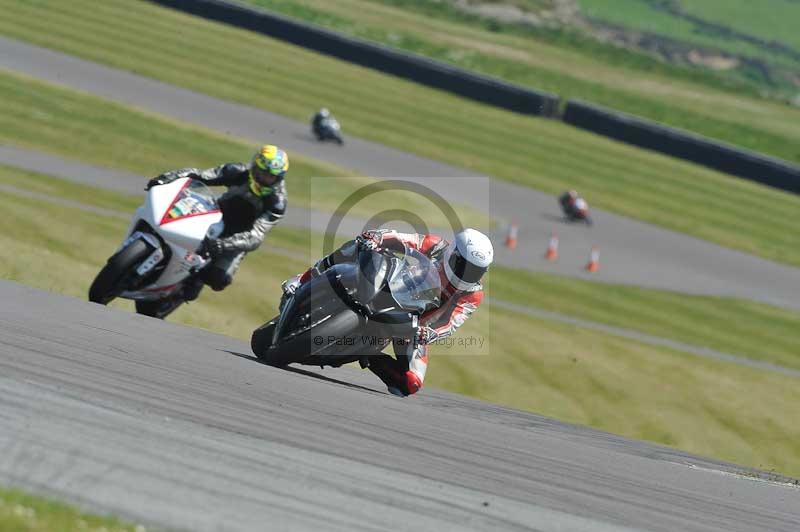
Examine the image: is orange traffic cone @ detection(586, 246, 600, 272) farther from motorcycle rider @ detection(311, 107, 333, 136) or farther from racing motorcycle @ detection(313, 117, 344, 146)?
motorcycle rider @ detection(311, 107, 333, 136)

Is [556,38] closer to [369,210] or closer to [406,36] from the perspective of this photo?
[406,36]

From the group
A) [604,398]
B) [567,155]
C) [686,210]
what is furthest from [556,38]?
[604,398]

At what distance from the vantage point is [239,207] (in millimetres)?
10414

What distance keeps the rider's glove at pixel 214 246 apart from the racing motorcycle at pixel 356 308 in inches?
68.9

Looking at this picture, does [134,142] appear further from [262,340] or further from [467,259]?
[467,259]

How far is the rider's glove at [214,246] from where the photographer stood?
9.59m

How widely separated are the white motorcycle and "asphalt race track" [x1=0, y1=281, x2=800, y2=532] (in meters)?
1.34

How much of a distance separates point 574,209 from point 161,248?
2003 centimetres

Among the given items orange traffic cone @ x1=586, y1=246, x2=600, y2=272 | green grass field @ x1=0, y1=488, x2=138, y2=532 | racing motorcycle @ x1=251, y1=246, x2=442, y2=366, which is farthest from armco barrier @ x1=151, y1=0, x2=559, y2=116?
green grass field @ x1=0, y1=488, x2=138, y2=532

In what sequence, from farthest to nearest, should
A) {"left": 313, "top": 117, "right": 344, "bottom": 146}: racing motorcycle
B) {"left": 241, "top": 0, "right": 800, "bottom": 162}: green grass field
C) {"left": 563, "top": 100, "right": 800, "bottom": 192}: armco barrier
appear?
{"left": 241, "top": 0, "right": 800, "bottom": 162}: green grass field
{"left": 563, "top": 100, "right": 800, "bottom": 192}: armco barrier
{"left": 313, "top": 117, "right": 344, "bottom": 146}: racing motorcycle

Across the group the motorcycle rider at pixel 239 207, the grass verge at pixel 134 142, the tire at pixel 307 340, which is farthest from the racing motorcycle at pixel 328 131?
the tire at pixel 307 340

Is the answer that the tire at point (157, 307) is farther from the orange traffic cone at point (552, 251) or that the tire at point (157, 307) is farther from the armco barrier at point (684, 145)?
the armco barrier at point (684, 145)

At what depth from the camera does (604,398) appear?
1495 centimetres

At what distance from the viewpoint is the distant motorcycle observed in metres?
28.4
